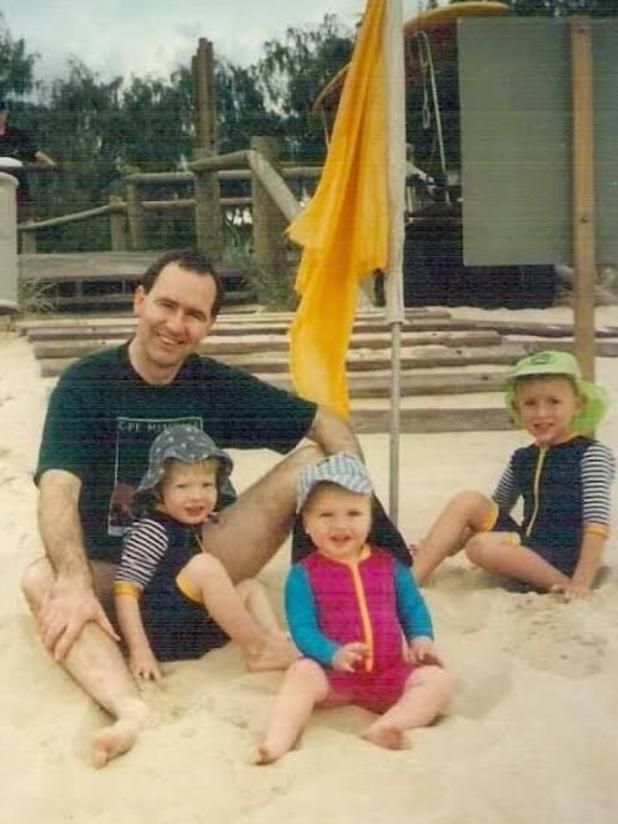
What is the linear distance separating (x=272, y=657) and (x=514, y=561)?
38.0 inches

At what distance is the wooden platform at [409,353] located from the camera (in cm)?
700

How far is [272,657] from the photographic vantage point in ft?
12.1

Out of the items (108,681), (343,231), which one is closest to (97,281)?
(343,231)

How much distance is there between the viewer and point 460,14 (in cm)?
1185

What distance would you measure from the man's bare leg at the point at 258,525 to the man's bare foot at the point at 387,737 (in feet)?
2.81

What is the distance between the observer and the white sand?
3006 mm

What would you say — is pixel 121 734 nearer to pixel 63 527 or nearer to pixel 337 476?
pixel 63 527

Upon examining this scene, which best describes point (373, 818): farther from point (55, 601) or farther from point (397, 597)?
point (55, 601)

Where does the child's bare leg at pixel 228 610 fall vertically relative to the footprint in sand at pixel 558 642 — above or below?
above

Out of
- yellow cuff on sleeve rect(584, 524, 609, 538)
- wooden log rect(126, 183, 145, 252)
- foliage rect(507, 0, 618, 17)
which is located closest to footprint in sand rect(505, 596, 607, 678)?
yellow cuff on sleeve rect(584, 524, 609, 538)

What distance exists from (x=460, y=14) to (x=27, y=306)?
429 cm

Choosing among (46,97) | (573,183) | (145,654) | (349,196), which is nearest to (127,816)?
(145,654)

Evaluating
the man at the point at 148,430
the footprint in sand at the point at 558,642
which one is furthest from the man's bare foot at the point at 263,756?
the footprint in sand at the point at 558,642

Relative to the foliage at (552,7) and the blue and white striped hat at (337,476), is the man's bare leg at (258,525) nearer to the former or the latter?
the blue and white striped hat at (337,476)
